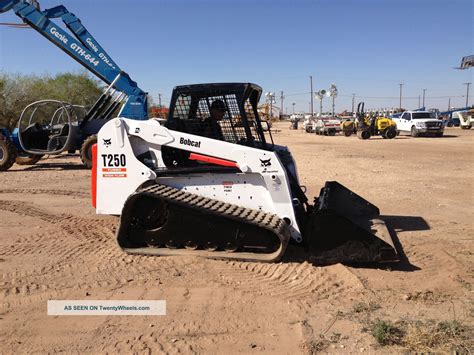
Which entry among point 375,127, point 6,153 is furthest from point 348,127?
point 6,153

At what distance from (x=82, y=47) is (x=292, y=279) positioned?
41.6 ft

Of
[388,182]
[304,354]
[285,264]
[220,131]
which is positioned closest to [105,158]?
[220,131]

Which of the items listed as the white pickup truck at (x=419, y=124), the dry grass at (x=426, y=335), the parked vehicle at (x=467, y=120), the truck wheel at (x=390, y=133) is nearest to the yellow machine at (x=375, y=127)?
the truck wheel at (x=390, y=133)

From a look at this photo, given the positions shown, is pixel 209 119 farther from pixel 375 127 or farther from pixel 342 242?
pixel 375 127

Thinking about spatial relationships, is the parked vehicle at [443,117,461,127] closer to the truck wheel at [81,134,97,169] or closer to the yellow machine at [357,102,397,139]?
the yellow machine at [357,102,397,139]

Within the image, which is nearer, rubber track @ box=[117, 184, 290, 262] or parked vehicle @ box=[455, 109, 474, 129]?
rubber track @ box=[117, 184, 290, 262]

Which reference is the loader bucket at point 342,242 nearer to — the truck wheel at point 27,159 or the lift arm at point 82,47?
the lift arm at point 82,47

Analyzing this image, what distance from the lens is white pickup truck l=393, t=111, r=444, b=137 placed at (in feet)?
103

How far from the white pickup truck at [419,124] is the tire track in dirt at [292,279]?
29.7 meters

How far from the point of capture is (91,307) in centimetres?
399

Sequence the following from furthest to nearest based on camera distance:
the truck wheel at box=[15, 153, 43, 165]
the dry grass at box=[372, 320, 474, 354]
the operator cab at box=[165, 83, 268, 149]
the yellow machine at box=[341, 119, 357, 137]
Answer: the yellow machine at box=[341, 119, 357, 137], the truck wheel at box=[15, 153, 43, 165], the operator cab at box=[165, 83, 268, 149], the dry grass at box=[372, 320, 474, 354]

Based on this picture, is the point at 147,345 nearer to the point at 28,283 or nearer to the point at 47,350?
the point at 47,350

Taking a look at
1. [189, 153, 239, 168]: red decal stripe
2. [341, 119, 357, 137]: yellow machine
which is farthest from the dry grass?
[341, 119, 357, 137]: yellow machine

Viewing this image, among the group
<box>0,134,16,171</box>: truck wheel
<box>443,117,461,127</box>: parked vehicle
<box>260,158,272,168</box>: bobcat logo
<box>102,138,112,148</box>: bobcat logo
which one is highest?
<box>102,138,112,148</box>: bobcat logo
